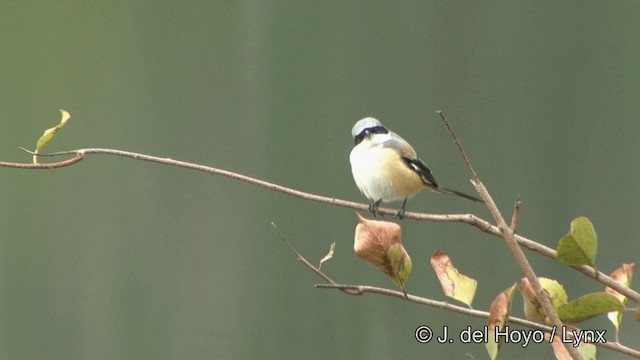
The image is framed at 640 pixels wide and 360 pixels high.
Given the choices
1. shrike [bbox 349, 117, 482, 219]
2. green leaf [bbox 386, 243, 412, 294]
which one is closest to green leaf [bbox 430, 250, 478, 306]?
green leaf [bbox 386, 243, 412, 294]

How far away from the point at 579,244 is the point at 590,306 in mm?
80

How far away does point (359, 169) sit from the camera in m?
1.84

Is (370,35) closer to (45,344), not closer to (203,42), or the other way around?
(203,42)

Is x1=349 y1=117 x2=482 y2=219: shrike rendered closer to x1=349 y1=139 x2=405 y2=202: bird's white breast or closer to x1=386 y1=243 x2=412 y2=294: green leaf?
x1=349 y1=139 x2=405 y2=202: bird's white breast

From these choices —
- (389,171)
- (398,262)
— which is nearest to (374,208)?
(389,171)

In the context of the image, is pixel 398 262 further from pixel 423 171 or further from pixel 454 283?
pixel 423 171

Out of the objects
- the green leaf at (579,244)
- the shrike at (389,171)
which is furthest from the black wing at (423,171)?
the green leaf at (579,244)

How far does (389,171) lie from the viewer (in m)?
1.81

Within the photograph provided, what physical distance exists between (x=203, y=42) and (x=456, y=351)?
1.21 m

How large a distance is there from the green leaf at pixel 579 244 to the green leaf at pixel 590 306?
0.05 metres

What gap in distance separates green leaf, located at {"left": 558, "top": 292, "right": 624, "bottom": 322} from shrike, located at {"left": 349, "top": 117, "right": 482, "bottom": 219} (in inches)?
36.0

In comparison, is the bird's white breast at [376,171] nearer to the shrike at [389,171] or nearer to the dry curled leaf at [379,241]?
the shrike at [389,171]

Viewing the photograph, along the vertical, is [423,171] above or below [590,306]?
above

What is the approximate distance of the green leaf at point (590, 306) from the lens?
84cm
